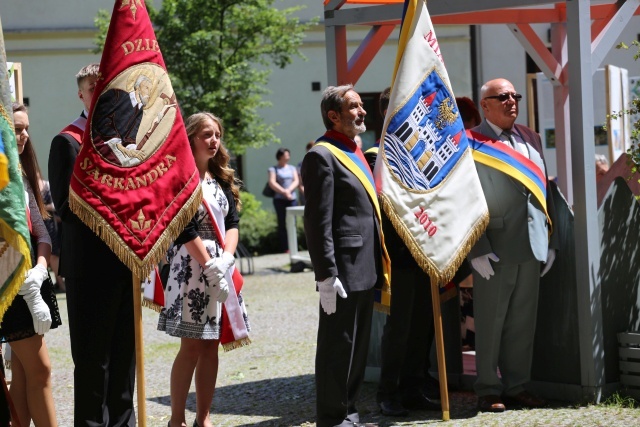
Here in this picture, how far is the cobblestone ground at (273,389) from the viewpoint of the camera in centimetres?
678

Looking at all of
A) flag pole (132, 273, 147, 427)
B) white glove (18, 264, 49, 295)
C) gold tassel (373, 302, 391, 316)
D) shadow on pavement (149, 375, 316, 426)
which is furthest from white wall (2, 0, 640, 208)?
white glove (18, 264, 49, 295)

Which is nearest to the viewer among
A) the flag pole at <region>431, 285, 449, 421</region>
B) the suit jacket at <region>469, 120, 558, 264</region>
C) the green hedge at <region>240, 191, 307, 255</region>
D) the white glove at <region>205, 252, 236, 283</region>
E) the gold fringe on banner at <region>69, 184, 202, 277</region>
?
the gold fringe on banner at <region>69, 184, 202, 277</region>

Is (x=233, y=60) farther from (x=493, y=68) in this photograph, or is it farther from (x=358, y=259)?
(x=358, y=259)

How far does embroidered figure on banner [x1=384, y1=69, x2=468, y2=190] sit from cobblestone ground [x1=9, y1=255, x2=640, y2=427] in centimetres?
147

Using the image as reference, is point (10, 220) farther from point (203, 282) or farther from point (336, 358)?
point (336, 358)

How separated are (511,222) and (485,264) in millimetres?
304

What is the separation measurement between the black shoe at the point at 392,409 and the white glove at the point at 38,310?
2.48m

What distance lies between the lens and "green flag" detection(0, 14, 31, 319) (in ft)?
15.7

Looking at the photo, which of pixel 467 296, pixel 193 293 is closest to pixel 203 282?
pixel 193 293

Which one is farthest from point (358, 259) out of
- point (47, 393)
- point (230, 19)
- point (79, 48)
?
point (79, 48)

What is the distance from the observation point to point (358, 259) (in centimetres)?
623

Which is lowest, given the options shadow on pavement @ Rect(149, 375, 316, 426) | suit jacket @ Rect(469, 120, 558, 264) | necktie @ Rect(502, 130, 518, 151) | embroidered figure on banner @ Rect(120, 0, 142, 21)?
shadow on pavement @ Rect(149, 375, 316, 426)

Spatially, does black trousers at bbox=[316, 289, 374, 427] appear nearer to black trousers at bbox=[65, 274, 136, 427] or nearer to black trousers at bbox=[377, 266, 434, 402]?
black trousers at bbox=[377, 266, 434, 402]

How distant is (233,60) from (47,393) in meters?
13.7
